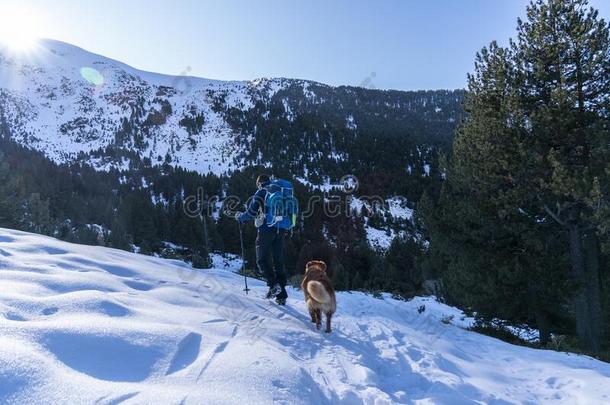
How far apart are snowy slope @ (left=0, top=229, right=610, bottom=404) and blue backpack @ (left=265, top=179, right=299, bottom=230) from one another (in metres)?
1.43

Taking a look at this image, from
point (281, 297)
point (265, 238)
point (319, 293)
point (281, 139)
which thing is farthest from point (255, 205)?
point (281, 139)

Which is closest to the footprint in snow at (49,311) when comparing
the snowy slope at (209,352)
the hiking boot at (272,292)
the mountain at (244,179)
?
the snowy slope at (209,352)

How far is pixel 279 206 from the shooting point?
6.38 metres

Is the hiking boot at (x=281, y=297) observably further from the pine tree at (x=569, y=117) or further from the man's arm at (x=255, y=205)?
the pine tree at (x=569, y=117)

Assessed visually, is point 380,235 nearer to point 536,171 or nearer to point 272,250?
point 536,171

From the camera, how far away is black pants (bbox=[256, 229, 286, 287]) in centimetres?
648

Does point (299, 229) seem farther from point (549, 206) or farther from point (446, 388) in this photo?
point (446, 388)

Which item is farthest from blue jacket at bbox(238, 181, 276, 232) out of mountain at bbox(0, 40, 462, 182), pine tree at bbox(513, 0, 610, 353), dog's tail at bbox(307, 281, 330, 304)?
mountain at bbox(0, 40, 462, 182)

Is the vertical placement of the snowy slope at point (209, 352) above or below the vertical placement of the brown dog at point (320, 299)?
below

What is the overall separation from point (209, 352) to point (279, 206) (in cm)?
323

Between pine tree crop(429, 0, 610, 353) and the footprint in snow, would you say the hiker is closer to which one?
the footprint in snow

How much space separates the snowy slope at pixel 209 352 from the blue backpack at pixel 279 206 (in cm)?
143

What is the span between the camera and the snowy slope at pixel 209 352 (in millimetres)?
2626

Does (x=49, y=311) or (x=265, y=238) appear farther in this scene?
(x=265, y=238)
